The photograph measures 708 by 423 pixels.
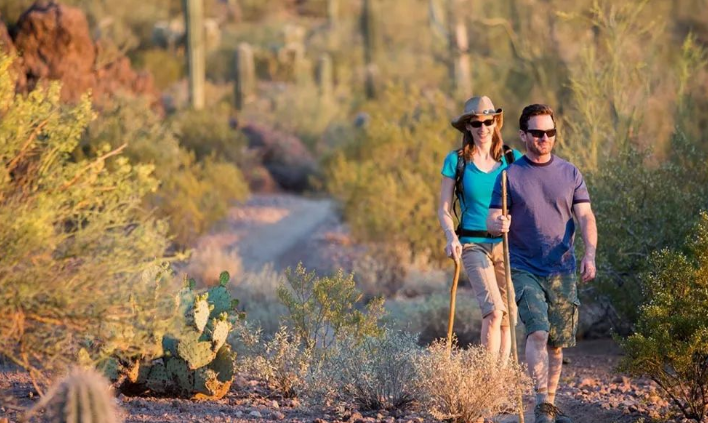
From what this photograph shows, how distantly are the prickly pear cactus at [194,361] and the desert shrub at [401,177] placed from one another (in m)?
6.73

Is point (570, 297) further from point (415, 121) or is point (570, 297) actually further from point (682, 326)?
point (415, 121)

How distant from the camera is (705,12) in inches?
803

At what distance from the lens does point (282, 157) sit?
23156 mm

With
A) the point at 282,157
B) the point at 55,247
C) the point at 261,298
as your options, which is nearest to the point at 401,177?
the point at 261,298

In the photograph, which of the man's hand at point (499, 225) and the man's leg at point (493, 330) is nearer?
the man's hand at point (499, 225)

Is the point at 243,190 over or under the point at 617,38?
under

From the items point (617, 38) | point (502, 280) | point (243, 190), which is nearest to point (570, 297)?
point (502, 280)

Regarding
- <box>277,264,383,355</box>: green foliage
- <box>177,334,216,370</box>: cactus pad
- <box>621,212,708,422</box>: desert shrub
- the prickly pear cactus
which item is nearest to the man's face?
<box>621,212,708,422</box>: desert shrub

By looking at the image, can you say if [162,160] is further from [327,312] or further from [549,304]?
[549,304]

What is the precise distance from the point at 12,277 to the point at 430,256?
343 inches

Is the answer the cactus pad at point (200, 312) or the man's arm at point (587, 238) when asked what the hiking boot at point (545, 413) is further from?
the cactus pad at point (200, 312)

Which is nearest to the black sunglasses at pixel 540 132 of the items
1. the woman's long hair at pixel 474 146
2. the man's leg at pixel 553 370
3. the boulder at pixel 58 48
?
the woman's long hair at pixel 474 146

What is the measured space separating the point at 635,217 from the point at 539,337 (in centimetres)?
274

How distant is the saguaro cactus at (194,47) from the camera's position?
2166 centimetres
